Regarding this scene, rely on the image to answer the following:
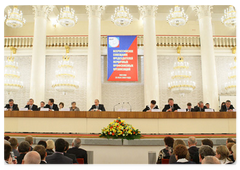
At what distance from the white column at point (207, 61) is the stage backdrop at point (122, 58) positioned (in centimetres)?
351

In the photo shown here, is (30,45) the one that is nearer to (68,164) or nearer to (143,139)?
(143,139)

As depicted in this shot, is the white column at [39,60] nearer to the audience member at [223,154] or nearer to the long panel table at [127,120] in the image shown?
the long panel table at [127,120]

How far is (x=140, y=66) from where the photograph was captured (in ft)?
47.2

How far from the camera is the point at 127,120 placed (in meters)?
6.89

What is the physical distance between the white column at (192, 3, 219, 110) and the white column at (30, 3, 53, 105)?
26.8 ft

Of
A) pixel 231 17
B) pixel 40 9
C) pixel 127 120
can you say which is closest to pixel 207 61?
pixel 231 17

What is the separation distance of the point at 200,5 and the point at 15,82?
10.1 metres

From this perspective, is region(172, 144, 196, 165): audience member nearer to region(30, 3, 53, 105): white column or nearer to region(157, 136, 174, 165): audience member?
region(157, 136, 174, 165): audience member

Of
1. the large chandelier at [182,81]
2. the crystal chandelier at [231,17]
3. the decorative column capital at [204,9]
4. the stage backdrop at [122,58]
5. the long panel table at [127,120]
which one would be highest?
the decorative column capital at [204,9]

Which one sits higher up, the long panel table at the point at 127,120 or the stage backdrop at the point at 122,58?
the stage backdrop at the point at 122,58

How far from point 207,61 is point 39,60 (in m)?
8.49

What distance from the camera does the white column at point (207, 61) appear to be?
12711 mm

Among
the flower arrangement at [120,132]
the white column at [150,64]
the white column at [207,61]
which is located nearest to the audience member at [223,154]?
the flower arrangement at [120,132]

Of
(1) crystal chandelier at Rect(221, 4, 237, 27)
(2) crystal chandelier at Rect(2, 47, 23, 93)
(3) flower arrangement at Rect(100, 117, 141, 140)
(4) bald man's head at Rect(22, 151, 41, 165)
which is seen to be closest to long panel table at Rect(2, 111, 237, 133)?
(3) flower arrangement at Rect(100, 117, 141, 140)
